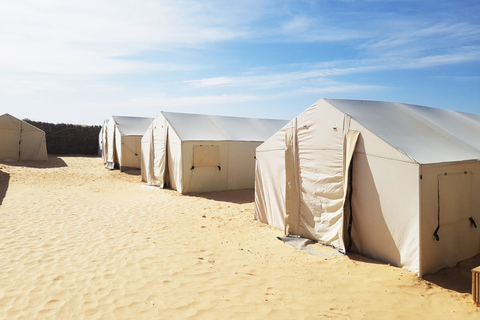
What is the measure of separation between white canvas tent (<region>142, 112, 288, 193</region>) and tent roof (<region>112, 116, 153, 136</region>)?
5210 millimetres

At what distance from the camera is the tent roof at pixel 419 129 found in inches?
202

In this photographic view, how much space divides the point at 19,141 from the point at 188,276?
19448 mm

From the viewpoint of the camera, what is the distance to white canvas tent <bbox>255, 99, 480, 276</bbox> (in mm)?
4746

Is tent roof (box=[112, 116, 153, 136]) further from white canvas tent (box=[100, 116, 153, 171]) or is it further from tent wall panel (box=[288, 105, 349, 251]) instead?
tent wall panel (box=[288, 105, 349, 251])

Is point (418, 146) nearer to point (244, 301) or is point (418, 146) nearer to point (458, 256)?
point (458, 256)

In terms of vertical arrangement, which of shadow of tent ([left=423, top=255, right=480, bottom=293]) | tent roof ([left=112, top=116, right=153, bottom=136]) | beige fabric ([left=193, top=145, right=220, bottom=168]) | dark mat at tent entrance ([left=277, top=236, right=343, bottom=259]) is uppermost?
tent roof ([left=112, top=116, right=153, bottom=136])

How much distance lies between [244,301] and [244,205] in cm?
600

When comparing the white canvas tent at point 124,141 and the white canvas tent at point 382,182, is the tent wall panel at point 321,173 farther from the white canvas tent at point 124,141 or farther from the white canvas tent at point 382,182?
the white canvas tent at point 124,141

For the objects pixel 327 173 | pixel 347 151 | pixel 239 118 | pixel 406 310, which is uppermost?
pixel 239 118

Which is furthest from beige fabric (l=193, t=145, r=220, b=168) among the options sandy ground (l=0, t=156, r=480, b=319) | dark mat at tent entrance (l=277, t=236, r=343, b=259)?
dark mat at tent entrance (l=277, t=236, r=343, b=259)

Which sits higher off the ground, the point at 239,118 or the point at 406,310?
the point at 239,118

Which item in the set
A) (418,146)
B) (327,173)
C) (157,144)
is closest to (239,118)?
(157,144)

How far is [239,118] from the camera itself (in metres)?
14.7

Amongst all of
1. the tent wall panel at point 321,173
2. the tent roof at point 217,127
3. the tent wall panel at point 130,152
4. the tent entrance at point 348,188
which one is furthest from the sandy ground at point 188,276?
the tent wall panel at point 130,152
